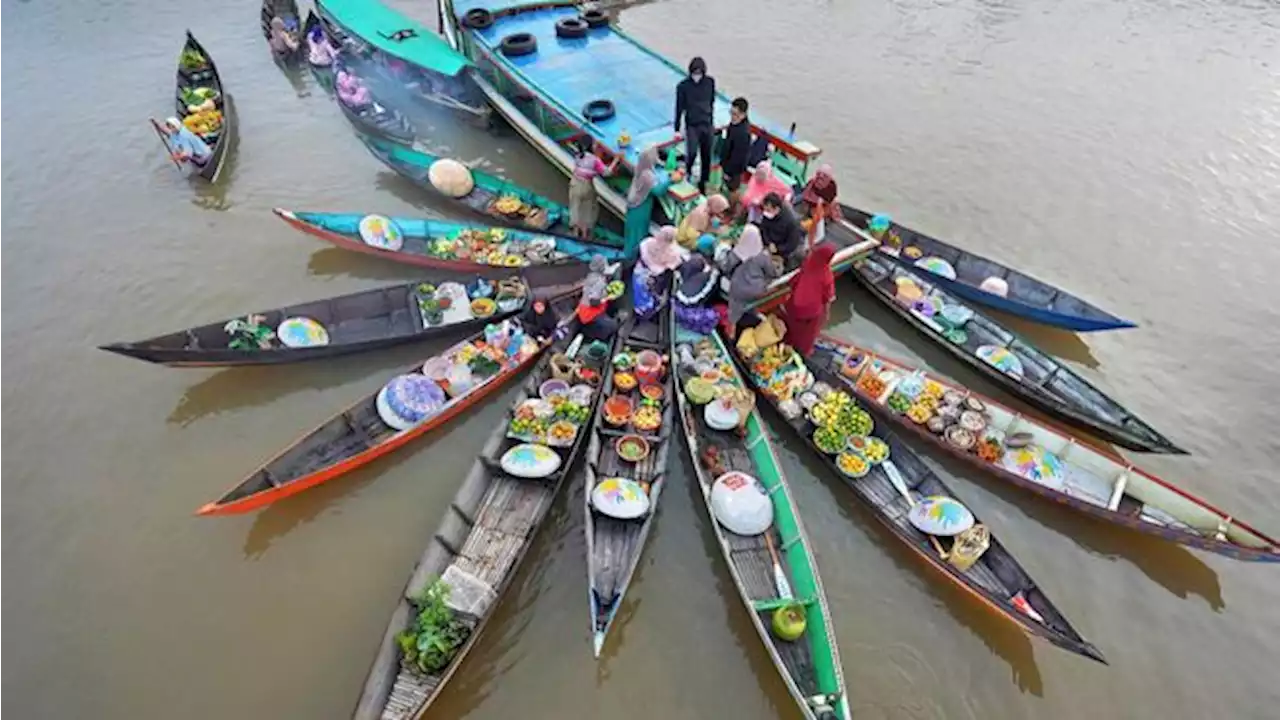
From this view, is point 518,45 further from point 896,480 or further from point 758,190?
point 896,480

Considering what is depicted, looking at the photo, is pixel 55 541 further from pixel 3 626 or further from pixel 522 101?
pixel 522 101

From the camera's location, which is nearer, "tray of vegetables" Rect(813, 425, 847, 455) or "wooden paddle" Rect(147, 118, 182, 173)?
"tray of vegetables" Rect(813, 425, 847, 455)

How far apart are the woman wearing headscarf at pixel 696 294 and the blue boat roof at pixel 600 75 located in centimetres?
290

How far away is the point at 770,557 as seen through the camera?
8867 mm

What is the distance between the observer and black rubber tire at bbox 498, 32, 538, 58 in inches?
607

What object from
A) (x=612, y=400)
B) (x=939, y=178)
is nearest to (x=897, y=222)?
(x=939, y=178)

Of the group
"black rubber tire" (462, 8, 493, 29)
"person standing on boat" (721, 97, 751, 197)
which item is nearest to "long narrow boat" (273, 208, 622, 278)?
"person standing on boat" (721, 97, 751, 197)

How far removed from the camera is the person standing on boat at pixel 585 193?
12.7 metres

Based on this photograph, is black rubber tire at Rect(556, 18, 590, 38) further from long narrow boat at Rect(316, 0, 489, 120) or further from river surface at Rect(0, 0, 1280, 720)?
river surface at Rect(0, 0, 1280, 720)

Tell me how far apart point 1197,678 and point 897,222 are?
30.6 feet

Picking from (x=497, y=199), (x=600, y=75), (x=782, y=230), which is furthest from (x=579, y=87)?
(x=782, y=230)

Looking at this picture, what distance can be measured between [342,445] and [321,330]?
7.77 ft

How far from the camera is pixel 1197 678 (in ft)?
27.5

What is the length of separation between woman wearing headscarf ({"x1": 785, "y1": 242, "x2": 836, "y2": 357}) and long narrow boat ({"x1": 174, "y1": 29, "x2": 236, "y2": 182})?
41.5ft
